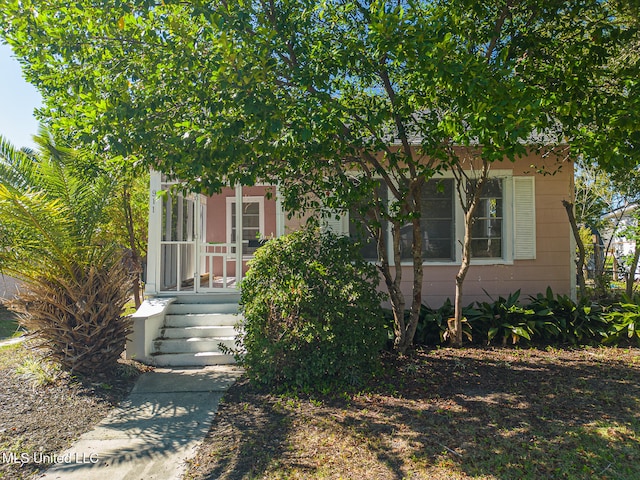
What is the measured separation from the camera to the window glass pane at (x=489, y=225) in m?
8.55

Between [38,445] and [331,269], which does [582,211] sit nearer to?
[331,269]

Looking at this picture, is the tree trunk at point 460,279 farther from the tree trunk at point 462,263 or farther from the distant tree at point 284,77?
the distant tree at point 284,77

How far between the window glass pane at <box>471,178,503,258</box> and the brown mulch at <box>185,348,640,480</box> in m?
2.84

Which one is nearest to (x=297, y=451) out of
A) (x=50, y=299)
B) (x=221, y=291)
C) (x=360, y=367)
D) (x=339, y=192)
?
(x=360, y=367)

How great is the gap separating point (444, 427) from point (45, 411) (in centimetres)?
415

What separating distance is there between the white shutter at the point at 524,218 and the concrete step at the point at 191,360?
216 inches

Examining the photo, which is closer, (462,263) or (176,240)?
(462,263)

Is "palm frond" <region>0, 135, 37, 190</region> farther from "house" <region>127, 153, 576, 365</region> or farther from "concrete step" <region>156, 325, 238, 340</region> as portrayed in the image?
"concrete step" <region>156, 325, 238, 340</region>

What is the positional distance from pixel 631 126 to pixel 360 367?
3.86m

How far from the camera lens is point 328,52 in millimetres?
4887

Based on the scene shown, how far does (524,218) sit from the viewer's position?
8.40 metres

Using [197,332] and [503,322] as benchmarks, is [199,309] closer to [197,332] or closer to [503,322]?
[197,332]

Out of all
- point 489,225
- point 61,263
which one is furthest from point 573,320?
point 61,263

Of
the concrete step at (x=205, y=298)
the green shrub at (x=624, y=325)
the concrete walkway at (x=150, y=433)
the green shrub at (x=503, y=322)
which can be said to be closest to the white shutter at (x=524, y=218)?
the green shrub at (x=503, y=322)
